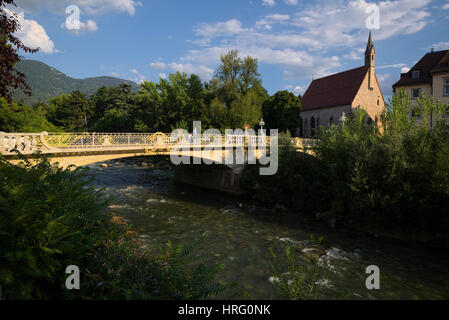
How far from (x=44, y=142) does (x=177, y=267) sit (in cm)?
1203

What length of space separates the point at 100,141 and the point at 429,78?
1440 inches

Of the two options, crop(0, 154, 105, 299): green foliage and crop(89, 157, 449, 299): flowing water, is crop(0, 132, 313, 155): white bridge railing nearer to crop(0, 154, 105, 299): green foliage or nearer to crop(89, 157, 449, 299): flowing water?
crop(89, 157, 449, 299): flowing water

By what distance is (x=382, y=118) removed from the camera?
1497cm

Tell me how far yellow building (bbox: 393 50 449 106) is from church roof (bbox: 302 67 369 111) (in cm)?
676

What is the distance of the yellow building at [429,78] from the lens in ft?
98.0

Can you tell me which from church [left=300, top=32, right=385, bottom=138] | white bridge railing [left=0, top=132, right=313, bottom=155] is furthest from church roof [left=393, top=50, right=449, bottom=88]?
white bridge railing [left=0, top=132, right=313, bottom=155]

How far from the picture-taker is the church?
40.4m

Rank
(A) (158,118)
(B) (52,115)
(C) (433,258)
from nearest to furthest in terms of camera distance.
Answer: (C) (433,258), (A) (158,118), (B) (52,115)

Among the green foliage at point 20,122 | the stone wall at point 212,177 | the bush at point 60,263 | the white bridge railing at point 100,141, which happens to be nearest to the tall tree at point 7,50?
the white bridge railing at point 100,141

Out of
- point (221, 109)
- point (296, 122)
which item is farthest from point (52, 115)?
point (296, 122)

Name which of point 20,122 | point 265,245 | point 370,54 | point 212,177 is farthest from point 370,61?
point 20,122

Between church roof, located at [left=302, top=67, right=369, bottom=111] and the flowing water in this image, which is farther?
church roof, located at [left=302, top=67, right=369, bottom=111]

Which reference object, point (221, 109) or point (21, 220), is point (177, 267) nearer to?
point (21, 220)

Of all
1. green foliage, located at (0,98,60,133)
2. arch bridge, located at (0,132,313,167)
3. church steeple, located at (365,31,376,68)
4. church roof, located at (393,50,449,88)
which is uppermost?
church steeple, located at (365,31,376,68)
